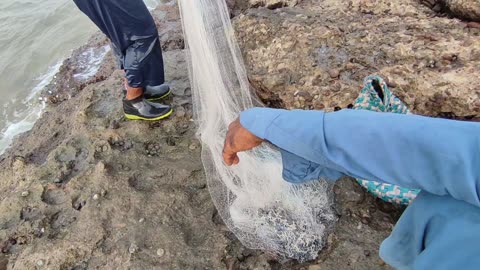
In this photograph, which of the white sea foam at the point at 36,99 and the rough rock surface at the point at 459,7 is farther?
the white sea foam at the point at 36,99

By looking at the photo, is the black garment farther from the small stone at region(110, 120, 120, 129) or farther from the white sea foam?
the white sea foam

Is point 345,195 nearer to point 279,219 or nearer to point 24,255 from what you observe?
point 279,219

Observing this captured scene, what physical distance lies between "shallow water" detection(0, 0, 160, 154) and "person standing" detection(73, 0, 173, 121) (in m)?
1.85

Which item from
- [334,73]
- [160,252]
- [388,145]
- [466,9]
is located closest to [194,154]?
[160,252]

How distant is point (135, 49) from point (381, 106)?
1.83 metres

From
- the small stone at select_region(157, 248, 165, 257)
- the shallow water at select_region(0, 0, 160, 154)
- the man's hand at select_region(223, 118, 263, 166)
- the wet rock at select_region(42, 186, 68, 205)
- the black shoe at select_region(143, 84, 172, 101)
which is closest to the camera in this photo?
the man's hand at select_region(223, 118, 263, 166)

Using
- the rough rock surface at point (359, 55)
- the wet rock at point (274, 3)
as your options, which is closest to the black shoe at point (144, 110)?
the rough rock surface at point (359, 55)

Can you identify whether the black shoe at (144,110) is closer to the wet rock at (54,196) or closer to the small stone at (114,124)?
the small stone at (114,124)

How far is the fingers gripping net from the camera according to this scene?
7.76 feet

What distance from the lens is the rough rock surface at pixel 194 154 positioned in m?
2.39

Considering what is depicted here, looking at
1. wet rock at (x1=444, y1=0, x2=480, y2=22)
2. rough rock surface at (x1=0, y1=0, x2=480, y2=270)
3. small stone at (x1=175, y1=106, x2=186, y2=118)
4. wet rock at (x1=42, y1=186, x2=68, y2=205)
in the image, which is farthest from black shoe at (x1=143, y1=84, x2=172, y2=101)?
wet rock at (x1=444, y1=0, x2=480, y2=22)

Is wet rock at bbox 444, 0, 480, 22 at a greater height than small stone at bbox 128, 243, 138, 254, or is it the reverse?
wet rock at bbox 444, 0, 480, 22

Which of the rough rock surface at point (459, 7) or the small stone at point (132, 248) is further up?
the rough rock surface at point (459, 7)

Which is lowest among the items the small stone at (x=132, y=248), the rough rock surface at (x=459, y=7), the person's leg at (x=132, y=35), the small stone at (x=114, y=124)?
the small stone at (x=132, y=248)
